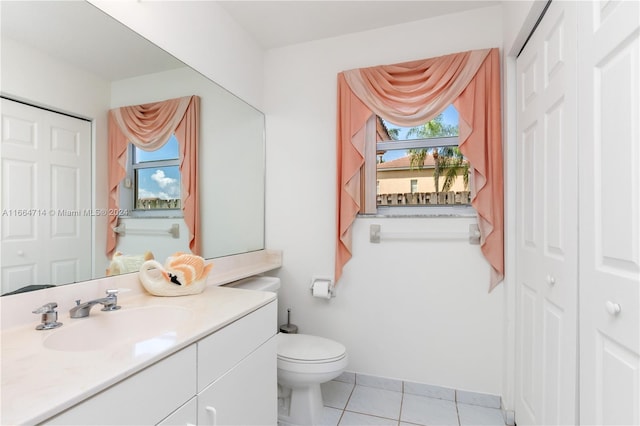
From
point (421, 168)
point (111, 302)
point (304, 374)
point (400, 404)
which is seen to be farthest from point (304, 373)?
point (421, 168)

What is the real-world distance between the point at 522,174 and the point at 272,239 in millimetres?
1711

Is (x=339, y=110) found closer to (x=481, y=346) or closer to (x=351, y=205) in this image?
(x=351, y=205)

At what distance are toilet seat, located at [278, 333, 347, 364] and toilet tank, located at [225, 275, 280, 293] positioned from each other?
32 cm

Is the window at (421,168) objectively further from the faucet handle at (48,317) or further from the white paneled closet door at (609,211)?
the faucet handle at (48,317)

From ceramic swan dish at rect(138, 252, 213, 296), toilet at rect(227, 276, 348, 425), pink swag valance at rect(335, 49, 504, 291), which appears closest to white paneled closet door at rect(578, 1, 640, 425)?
pink swag valance at rect(335, 49, 504, 291)

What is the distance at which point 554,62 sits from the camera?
1.23 metres

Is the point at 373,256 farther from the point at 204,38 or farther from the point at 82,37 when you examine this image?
the point at 82,37

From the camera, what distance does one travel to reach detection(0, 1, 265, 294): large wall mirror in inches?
38.7

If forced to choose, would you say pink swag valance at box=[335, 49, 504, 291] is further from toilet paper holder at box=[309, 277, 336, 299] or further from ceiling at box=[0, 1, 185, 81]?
ceiling at box=[0, 1, 185, 81]

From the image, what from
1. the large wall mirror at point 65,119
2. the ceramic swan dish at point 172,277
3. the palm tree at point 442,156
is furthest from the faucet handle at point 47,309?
the palm tree at point 442,156

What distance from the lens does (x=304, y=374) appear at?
1610mm

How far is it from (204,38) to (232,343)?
1.73 m

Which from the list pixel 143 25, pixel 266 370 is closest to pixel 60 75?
pixel 143 25

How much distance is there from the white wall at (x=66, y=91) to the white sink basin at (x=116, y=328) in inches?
9.9
